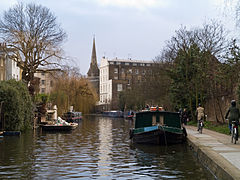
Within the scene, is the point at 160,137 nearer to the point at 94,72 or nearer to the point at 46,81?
the point at 46,81

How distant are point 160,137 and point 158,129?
1.54ft

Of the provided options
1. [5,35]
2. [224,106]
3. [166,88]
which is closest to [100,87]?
[166,88]

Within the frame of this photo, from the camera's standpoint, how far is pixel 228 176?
Answer: 417 inches

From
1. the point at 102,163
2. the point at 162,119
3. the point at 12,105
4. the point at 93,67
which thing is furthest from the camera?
the point at 93,67

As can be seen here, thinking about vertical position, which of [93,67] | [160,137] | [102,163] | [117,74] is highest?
[93,67]

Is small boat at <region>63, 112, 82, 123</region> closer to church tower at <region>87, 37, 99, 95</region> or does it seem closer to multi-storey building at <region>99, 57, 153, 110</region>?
multi-storey building at <region>99, 57, 153, 110</region>

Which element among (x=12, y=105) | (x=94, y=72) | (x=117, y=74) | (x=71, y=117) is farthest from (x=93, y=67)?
(x=12, y=105)

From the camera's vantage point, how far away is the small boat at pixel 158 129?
23766 mm

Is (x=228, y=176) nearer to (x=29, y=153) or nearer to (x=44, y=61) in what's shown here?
(x=29, y=153)

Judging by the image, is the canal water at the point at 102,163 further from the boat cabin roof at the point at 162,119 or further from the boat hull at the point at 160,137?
the boat cabin roof at the point at 162,119

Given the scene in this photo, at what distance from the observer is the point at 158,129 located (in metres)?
23.7

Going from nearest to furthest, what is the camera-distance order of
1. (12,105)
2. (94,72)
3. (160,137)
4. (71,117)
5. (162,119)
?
(160,137) < (162,119) < (12,105) < (71,117) < (94,72)

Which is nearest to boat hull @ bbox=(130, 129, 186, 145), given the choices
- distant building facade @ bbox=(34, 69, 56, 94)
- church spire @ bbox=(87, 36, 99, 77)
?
distant building facade @ bbox=(34, 69, 56, 94)

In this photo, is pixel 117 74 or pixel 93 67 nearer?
pixel 117 74
